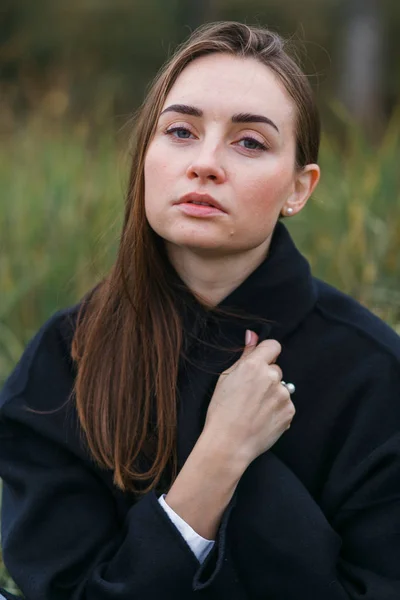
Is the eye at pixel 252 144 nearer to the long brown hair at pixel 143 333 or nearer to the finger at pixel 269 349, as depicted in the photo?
the long brown hair at pixel 143 333

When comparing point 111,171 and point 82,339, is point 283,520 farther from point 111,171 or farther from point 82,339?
point 111,171

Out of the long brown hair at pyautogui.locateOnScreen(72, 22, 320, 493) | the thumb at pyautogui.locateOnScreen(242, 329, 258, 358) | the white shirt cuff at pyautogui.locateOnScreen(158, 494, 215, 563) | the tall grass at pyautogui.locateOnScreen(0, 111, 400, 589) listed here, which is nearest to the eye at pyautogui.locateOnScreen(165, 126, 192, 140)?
the long brown hair at pyautogui.locateOnScreen(72, 22, 320, 493)

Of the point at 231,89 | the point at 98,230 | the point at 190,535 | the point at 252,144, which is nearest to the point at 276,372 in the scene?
the point at 190,535

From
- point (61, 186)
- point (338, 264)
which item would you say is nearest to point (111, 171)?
point (61, 186)

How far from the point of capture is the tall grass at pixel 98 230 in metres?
3.98

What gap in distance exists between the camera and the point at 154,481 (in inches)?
91.8

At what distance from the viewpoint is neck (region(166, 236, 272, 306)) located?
236 cm

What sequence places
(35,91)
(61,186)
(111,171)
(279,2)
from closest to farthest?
(61,186), (111,171), (35,91), (279,2)

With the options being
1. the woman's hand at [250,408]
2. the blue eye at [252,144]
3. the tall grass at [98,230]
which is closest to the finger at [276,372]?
the woman's hand at [250,408]

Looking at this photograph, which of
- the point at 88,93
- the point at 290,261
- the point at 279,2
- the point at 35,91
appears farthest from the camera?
the point at 279,2

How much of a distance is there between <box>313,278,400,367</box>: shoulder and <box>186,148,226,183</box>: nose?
1.48 ft

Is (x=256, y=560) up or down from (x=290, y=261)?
down

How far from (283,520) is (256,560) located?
11 centimetres

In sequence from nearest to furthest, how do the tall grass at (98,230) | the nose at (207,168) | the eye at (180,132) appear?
the nose at (207,168) → the eye at (180,132) → the tall grass at (98,230)
